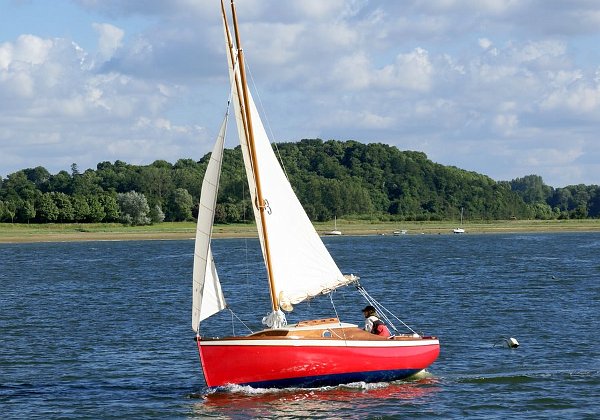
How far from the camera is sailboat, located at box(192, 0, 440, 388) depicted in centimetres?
3059

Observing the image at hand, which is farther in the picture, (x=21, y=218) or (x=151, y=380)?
(x=21, y=218)

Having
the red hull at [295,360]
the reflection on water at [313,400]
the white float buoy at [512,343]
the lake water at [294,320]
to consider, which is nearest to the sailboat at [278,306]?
the red hull at [295,360]

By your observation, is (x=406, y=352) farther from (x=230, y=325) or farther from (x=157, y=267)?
(x=157, y=267)

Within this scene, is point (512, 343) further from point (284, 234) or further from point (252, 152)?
point (252, 152)

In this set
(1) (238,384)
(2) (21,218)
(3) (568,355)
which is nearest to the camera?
(1) (238,384)

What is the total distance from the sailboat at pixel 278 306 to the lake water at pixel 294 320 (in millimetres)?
767

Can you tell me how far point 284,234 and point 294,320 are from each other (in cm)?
1655

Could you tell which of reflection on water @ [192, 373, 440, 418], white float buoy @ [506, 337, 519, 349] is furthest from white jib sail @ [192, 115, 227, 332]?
white float buoy @ [506, 337, 519, 349]

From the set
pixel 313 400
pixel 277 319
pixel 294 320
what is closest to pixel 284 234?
pixel 277 319

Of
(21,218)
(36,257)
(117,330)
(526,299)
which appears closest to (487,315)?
(526,299)

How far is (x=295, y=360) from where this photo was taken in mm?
30750

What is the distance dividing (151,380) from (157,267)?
216ft

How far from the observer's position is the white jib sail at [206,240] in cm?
3058

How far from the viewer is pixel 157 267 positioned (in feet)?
329
